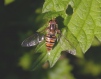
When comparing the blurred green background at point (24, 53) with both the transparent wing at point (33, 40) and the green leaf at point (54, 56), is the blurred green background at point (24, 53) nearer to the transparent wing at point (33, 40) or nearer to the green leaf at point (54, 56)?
the transparent wing at point (33, 40)

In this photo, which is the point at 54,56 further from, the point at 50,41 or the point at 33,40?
the point at 33,40

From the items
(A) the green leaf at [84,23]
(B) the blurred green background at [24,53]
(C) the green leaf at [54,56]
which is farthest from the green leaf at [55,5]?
(B) the blurred green background at [24,53]

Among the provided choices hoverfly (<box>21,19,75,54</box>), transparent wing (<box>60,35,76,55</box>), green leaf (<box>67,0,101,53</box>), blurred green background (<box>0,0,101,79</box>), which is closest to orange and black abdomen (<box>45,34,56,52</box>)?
hoverfly (<box>21,19,75,54</box>)

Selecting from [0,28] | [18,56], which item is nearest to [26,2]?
[0,28]

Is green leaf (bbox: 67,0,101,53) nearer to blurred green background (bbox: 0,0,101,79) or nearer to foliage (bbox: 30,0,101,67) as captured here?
foliage (bbox: 30,0,101,67)

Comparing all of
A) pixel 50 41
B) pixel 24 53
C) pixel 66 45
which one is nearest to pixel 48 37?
pixel 50 41

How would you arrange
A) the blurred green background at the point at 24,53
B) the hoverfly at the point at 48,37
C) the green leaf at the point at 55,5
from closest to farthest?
the green leaf at the point at 55,5
the hoverfly at the point at 48,37
the blurred green background at the point at 24,53
